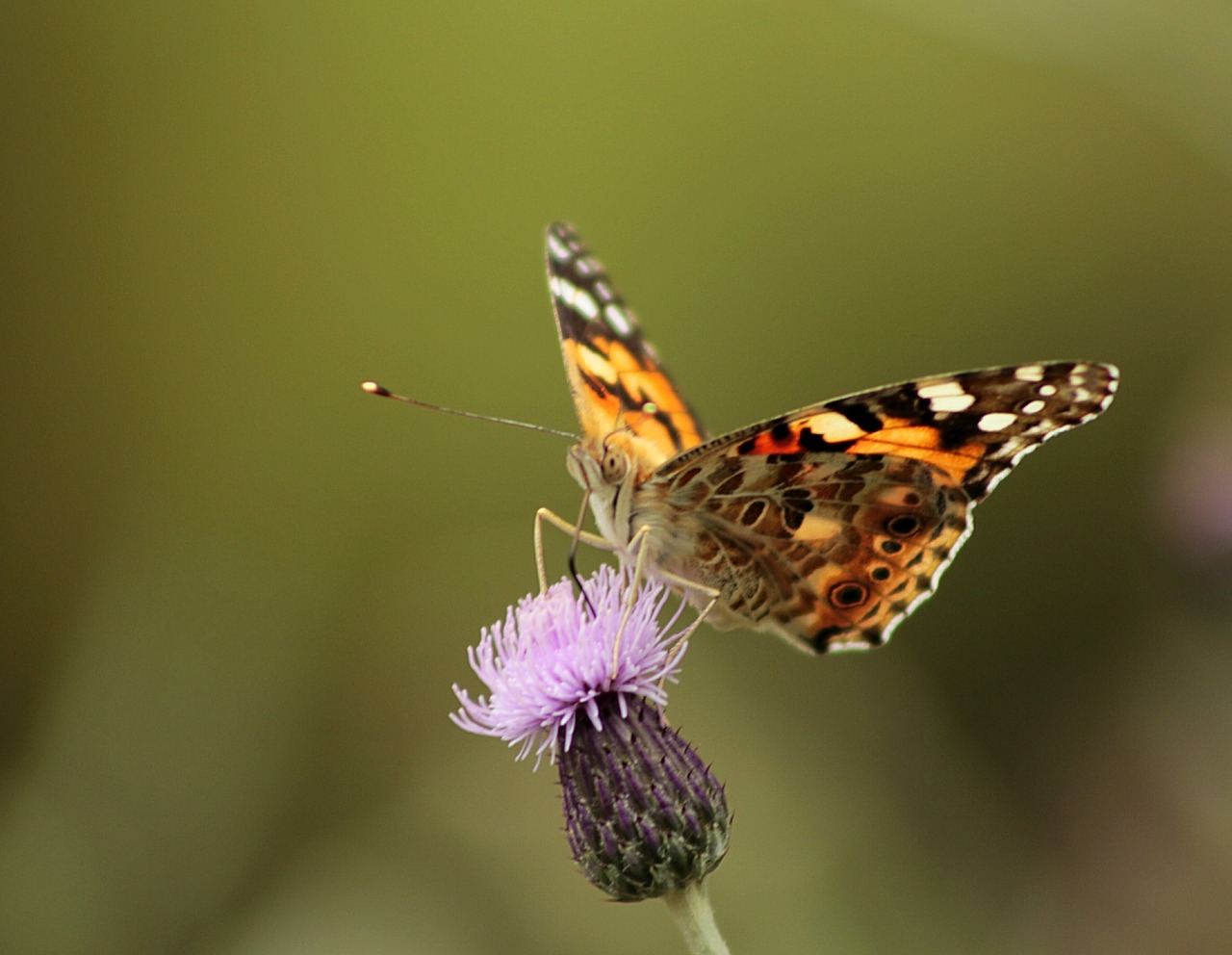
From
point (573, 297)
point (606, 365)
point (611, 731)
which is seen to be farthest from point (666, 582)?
point (573, 297)

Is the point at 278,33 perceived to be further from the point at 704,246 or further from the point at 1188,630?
the point at 1188,630

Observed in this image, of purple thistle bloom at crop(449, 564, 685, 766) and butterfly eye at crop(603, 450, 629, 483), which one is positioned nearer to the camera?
purple thistle bloom at crop(449, 564, 685, 766)

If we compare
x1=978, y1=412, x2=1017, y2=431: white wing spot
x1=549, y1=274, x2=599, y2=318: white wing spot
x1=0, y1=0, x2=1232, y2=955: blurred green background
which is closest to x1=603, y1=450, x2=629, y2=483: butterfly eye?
x1=549, y1=274, x2=599, y2=318: white wing spot

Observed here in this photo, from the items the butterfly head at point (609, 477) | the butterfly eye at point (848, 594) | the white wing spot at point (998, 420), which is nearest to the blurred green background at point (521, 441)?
the butterfly eye at point (848, 594)

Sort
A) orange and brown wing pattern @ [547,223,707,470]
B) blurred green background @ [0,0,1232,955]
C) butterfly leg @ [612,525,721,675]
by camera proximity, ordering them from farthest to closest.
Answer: blurred green background @ [0,0,1232,955], orange and brown wing pattern @ [547,223,707,470], butterfly leg @ [612,525,721,675]

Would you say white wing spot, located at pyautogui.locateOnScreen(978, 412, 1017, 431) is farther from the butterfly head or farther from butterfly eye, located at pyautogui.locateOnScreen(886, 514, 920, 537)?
the butterfly head

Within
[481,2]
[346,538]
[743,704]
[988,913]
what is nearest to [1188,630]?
[988,913]

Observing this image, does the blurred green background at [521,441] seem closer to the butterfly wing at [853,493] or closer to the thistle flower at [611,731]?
the butterfly wing at [853,493]

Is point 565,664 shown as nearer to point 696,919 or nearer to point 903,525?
point 696,919
